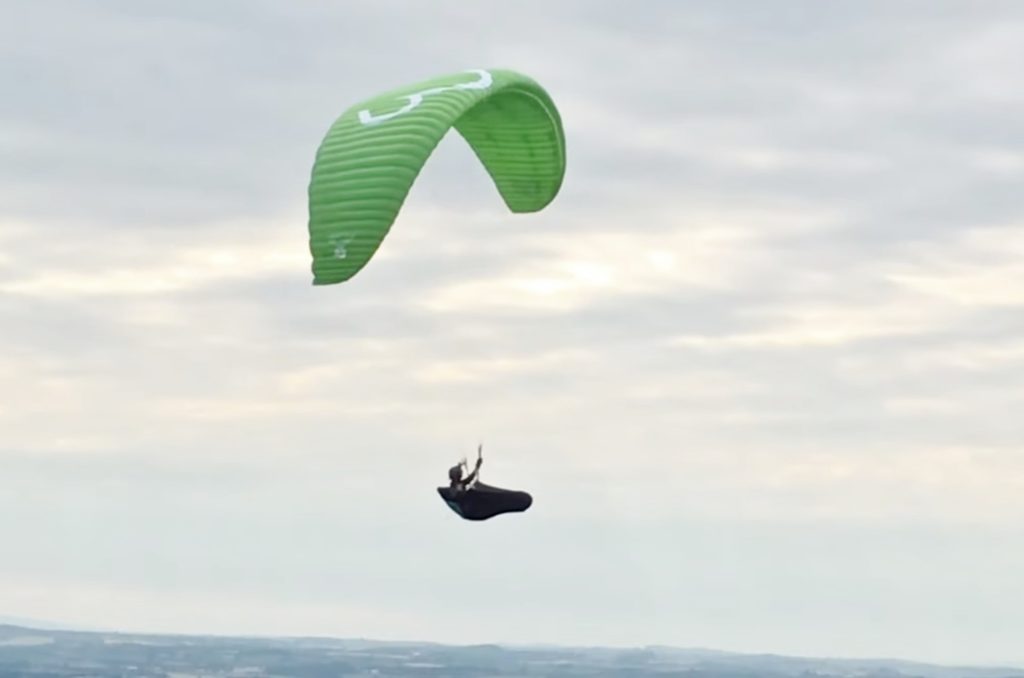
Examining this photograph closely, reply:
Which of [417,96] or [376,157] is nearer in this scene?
[376,157]

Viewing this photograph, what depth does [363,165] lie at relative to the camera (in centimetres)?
3109

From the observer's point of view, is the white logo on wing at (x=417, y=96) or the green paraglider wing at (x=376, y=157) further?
the white logo on wing at (x=417, y=96)

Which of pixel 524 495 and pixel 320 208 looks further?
pixel 524 495

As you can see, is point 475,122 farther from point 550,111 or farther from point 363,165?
point 363,165

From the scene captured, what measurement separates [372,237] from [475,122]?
699 cm

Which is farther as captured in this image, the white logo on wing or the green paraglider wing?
the white logo on wing

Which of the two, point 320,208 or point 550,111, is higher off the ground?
point 550,111

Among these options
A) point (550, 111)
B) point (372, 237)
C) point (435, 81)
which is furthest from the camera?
point (550, 111)

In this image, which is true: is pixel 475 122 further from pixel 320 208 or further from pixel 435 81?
pixel 320 208

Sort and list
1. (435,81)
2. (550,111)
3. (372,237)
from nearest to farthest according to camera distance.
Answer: (372,237) < (435,81) < (550,111)

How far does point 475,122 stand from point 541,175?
1.43 meters

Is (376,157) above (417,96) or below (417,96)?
below

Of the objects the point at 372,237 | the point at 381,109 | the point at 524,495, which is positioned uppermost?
the point at 381,109

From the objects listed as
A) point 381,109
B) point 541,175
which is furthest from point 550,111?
point 381,109
